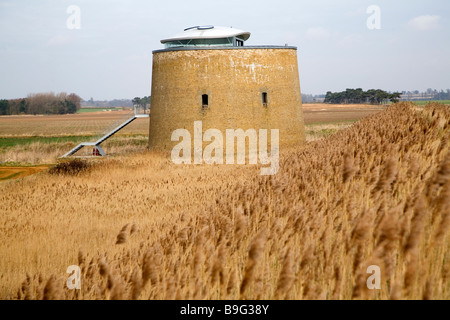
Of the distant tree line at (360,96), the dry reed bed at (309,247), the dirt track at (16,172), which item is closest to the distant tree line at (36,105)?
the distant tree line at (360,96)

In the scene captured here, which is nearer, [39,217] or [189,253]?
[189,253]

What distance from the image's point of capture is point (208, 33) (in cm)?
2352

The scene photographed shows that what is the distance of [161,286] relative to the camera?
338cm

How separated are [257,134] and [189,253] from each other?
1877 cm

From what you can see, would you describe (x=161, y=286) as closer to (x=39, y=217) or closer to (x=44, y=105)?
(x=39, y=217)

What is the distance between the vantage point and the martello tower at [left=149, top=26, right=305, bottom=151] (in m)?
22.4

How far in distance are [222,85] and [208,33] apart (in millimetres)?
3246

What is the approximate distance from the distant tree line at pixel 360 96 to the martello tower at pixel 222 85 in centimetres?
9423
